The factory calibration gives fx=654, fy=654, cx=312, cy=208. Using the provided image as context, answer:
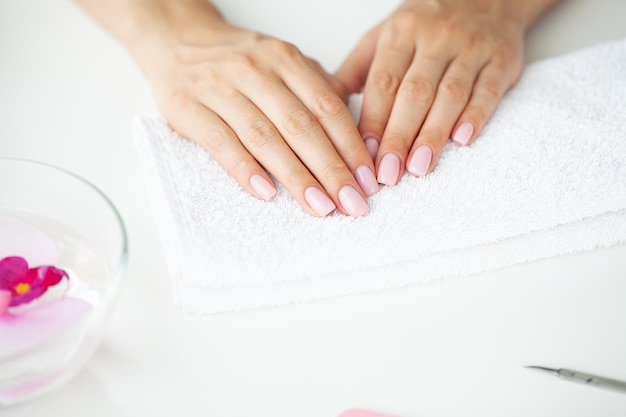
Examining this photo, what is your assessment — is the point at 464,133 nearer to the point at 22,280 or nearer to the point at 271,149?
the point at 271,149

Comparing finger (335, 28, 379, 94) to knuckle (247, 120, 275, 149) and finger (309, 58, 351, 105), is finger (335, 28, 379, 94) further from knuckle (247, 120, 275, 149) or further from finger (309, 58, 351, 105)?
knuckle (247, 120, 275, 149)

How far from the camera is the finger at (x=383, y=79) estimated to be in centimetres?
79

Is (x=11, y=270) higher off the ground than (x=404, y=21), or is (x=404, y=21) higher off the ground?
(x=404, y=21)

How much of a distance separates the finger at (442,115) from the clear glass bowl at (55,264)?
334mm

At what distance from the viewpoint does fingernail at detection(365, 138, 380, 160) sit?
2.53ft

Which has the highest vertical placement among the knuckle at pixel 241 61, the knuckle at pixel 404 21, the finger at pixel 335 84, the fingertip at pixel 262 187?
the knuckle at pixel 404 21

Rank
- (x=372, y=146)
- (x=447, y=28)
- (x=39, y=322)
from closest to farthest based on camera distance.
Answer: (x=39, y=322) < (x=372, y=146) < (x=447, y=28)

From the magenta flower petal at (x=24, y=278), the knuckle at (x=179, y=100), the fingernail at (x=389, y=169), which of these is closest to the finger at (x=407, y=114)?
the fingernail at (x=389, y=169)

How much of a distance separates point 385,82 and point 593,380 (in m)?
0.42

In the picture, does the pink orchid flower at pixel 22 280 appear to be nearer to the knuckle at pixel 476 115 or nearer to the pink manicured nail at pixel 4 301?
the pink manicured nail at pixel 4 301

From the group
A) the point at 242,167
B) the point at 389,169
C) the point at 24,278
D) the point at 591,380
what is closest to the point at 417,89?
the point at 389,169

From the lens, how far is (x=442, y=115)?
2.59ft

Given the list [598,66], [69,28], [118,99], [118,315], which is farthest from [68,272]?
[598,66]

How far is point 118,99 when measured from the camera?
88 centimetres
